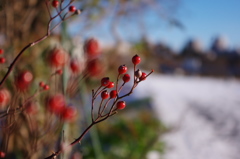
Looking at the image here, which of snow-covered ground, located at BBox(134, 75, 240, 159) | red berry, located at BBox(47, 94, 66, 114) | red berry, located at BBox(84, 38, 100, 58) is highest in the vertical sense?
snow-covered ground, located at BBox(134, 75, 240, 159)

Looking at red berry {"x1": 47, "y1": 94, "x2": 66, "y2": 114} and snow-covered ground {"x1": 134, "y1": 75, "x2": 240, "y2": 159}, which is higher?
snow-covered ground {"x1": 134, "y1": 75, "x2": 240, "y2": 159}

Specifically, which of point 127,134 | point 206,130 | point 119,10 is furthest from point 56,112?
point 206,130

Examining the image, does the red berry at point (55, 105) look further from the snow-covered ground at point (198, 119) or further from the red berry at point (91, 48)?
the snow-covered ground at point (198, 119)

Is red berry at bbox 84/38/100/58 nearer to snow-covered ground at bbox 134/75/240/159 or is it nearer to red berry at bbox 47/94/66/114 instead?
red berry at bbox 47/94/66/114

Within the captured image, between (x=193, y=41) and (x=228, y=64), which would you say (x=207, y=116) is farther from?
(x=193, y=41)

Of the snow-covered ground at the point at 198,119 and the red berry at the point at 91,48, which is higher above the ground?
the snow-covered ground at the point at 198,119

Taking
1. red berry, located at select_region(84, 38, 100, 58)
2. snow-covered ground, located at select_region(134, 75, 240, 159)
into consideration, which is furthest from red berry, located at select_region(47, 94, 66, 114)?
snow-covered ground, located at select_region(134, 75, 240, 159)

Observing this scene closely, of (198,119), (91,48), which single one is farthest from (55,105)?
(198,119)

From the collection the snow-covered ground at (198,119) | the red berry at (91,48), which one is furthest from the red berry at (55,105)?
the snow-covered ground at (198,119)
